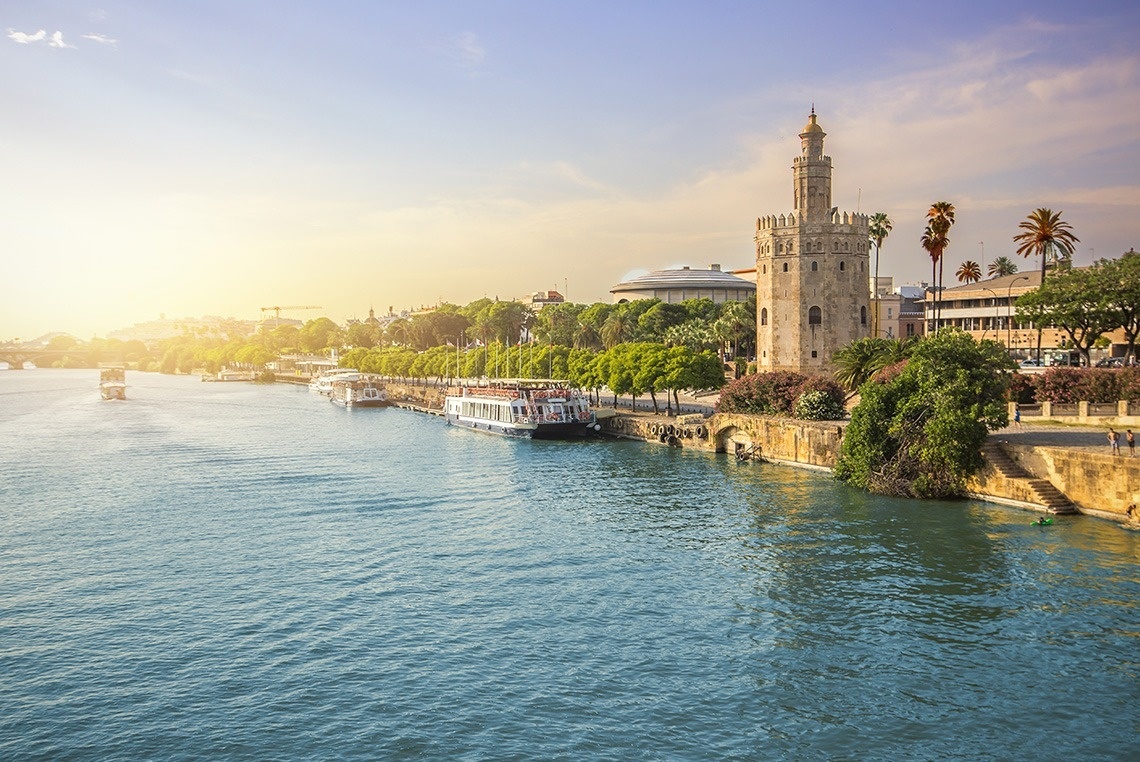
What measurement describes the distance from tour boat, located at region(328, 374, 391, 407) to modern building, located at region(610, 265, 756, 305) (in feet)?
199

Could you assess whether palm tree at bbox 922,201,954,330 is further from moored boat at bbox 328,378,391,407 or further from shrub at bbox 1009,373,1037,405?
moored boat at bbox 328,378,391,407

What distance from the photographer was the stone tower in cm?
8300

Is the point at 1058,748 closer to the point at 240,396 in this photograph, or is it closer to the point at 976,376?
the point at 976,376

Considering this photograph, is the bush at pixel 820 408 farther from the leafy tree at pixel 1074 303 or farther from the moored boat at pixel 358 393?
the moored boat at pixel 358 393

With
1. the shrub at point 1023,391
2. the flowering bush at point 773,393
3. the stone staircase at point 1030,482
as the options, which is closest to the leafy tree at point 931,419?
the stone staircase at point 1030,482

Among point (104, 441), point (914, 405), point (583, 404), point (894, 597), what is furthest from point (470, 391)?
point (894, 597)

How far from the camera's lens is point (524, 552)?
38094mm

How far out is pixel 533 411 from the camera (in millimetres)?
82938

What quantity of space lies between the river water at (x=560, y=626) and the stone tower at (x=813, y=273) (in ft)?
107

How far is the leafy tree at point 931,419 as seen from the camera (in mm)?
45250

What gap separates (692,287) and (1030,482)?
5676 inches

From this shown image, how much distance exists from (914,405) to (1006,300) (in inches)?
2692

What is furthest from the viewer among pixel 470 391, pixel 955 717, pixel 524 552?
pixel 470 391

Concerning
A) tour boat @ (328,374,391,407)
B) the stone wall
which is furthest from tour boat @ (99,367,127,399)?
the stone wall
